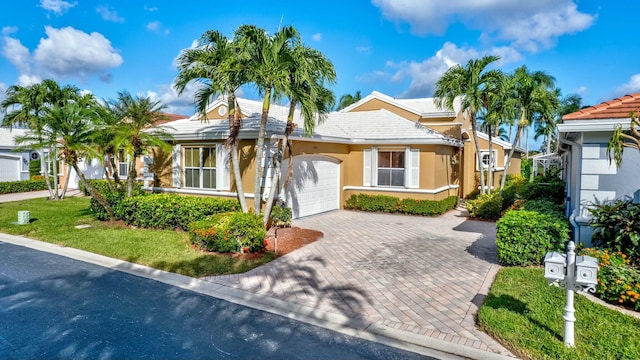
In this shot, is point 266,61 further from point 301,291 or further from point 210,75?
point 301,291

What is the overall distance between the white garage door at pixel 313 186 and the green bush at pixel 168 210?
7.83 feet

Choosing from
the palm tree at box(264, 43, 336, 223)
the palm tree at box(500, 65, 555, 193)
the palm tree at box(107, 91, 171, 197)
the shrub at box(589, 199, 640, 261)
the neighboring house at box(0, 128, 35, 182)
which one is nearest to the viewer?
the shrub at box(589, 199, 640, 261)

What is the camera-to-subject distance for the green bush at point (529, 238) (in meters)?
7.64

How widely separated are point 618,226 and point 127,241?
11.3 metres

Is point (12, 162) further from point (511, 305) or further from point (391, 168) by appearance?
point (511, 305)

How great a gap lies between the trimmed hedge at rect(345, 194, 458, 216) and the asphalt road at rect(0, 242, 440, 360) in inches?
401

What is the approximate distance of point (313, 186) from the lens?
14.7 metres

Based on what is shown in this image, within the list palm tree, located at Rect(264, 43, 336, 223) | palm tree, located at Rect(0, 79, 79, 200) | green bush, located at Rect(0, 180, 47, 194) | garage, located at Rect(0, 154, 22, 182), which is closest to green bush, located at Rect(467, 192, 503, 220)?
palm tree, located at Rect(264, 43, 336, 223)

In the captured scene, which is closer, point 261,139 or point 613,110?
point 613,110

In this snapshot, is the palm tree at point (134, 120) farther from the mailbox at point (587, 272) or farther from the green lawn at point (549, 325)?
the mailbox at point (587, 272)

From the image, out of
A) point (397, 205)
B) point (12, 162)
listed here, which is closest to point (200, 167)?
point (397, 205)

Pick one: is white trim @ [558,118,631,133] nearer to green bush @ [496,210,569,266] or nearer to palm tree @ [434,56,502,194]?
green bush @ [496,210,569,266]

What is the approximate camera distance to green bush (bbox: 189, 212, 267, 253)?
883 centimetres

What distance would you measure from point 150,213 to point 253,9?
23.8 feet
